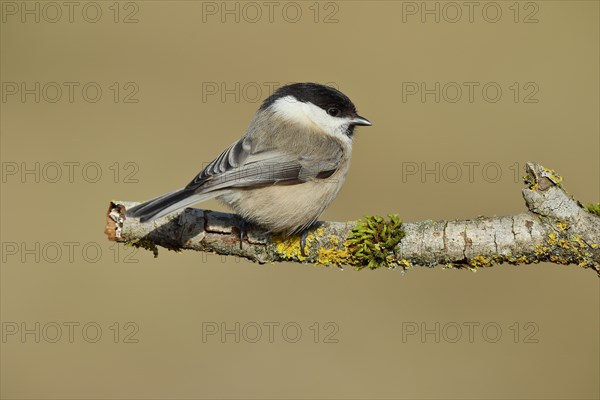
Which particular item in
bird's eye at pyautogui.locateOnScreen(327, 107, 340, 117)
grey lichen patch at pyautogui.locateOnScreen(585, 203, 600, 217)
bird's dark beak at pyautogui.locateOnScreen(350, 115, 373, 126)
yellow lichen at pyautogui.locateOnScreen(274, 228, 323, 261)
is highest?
bird's eye at pyautogui.locateOnScreen(327, 107, 340, 117)

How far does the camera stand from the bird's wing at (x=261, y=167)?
4082 millimetres

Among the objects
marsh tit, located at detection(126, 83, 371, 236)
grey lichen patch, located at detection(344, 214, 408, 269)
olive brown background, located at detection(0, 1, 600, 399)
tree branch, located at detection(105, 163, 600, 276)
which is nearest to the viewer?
tree branch, located at detection(105, 163, 600, 276)

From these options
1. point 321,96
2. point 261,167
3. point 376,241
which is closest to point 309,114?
point 321,96

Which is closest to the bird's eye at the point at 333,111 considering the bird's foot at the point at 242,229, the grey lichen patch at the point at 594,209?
the bird's foot at the point at 242,229

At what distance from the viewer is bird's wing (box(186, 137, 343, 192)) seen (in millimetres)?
4082

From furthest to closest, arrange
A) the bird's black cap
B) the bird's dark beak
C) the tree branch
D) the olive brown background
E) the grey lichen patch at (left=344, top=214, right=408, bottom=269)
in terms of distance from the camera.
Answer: the olive brown background, the bird's dark beak, the bird's black cap, the grey lichen patch at (left=344, top=214, right=408, bottom=269), the tree branch

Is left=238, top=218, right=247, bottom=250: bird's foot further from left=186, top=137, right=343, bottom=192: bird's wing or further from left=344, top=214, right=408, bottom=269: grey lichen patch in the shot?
left=344, top=214, right=408, bottom=269: grey lichen patch

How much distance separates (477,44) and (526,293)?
419 cm

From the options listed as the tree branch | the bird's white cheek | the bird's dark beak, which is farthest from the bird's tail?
the bird's dark beak

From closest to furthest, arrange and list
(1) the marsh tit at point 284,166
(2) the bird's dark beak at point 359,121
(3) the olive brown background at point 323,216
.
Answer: (1) the marsh tit at point 284,166 → (2) the bird's dark beak at point 359,121 → (3) the olive brown background at point 323,216

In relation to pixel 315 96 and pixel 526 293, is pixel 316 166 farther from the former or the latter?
pixel 526 293

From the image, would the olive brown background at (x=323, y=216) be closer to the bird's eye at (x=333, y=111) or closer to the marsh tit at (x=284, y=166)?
the marsh tit at (x=284, y=166)

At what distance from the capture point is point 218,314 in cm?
668

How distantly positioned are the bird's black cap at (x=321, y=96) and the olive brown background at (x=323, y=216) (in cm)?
110
